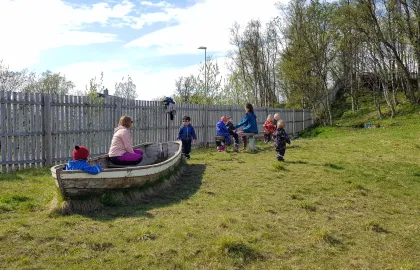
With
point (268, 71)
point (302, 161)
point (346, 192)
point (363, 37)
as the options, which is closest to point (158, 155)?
point (302, 161)

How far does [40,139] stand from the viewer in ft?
39.3

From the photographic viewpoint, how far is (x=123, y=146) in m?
8.48

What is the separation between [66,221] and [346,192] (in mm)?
5937

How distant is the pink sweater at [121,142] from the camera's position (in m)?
8.33

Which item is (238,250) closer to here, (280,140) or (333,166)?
(333,166)

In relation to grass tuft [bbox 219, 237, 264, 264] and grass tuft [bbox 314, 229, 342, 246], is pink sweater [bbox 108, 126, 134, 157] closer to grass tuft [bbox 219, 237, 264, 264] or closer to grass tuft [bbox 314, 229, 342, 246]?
grass tuft [bbox 219, 237, 264, 264]

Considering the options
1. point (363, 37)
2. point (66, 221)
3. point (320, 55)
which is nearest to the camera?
point (66, 221)

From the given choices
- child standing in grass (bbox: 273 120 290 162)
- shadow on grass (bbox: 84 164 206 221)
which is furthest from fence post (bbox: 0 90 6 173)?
child standing in grass (bbox: 273 120 290 162)

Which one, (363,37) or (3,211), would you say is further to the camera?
(363,37)

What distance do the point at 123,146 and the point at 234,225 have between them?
3.58m

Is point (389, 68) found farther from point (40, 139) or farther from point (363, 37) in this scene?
point (40, 139)

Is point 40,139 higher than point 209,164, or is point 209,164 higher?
point 40,139

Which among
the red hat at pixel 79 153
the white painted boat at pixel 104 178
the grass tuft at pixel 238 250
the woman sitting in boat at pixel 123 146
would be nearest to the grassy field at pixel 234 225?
the grass tuft at pixel 238 250

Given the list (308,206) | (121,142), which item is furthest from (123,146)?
(308,206)
